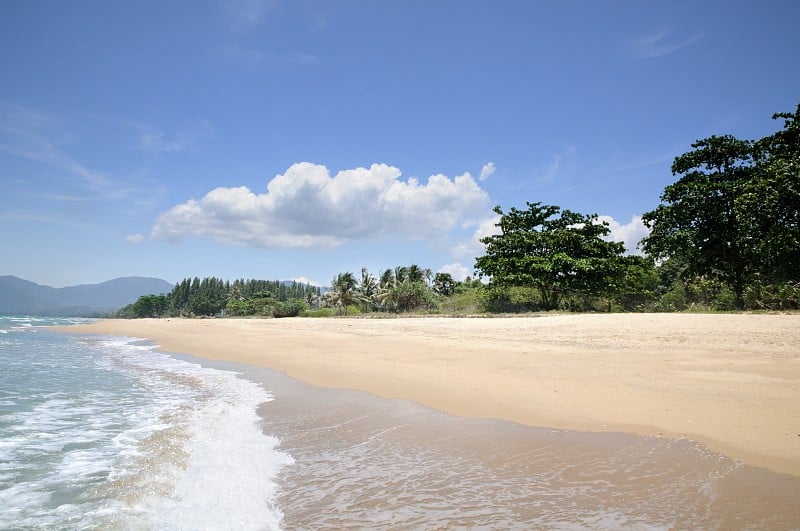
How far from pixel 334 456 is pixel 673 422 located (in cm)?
447

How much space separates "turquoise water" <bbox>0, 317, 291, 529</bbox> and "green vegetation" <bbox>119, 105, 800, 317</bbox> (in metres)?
22.0

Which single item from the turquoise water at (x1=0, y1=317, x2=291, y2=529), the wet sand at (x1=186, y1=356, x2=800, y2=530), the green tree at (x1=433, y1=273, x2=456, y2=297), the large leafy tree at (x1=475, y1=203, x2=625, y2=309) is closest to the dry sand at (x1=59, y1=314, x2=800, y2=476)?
the wet sand at (x1=186, y1=356, x2=800, y2=530)

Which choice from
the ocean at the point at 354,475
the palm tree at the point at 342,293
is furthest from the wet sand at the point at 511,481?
the palm tree at the point at 342,293

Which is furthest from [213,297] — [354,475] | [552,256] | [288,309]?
[354,475]

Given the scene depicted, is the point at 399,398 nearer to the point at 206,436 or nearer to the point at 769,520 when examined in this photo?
the point at 206,436

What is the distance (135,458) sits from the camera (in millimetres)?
4980

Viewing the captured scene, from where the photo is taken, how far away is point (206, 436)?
19.4ft

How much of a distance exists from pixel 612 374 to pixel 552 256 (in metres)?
22.4

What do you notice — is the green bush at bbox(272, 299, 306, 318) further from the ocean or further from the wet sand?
the wet sand

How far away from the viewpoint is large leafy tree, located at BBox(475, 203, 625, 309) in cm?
2903

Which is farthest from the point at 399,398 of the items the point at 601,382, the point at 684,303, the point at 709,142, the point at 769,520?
the point at 684,303

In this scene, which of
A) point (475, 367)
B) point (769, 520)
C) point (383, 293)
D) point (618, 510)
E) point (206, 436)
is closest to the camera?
point (769, 520)

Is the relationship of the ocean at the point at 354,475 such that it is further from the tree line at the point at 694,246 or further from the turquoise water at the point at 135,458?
the tree line at the point at 694,246

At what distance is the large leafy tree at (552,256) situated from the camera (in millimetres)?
29031
